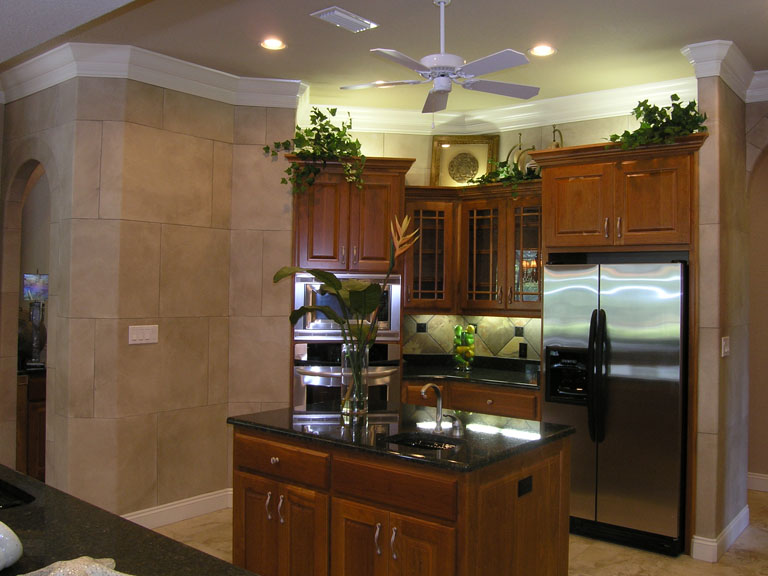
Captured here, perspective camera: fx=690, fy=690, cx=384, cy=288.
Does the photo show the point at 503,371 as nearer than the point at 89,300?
No

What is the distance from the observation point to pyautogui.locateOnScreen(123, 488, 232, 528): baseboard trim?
4.35 m

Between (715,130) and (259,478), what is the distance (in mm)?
3187

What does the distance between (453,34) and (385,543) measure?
8.99 ft

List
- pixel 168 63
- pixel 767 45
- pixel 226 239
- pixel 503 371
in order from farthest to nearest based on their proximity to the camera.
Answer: pixel 503 371, pixel 226 239, pixel 168 63, pixel 767 45

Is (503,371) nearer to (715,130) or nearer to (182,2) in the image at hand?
(715,130)

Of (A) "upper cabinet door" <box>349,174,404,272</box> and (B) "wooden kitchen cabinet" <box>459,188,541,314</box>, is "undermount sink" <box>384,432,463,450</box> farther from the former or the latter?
(B) "wooden kitchen cabinet" <box>459,188,541,314</box>

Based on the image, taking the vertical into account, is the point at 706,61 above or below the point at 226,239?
above

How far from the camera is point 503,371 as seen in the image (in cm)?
542

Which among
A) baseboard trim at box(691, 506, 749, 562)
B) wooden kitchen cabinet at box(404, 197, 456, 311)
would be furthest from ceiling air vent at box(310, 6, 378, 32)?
baseboard trim at box(691, 506, 749, 562)

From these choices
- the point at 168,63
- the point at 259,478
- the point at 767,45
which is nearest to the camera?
the point at 259,478

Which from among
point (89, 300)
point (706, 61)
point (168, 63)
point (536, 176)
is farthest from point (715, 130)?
point (89, 300)

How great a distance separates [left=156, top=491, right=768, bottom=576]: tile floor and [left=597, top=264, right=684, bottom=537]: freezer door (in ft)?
0.56

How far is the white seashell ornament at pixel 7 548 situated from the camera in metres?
1.35

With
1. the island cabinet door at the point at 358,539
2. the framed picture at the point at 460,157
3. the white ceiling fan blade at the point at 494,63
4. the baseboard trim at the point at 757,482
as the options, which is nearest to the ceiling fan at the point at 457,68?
the white ceiling fan blade at the point at 494,63
